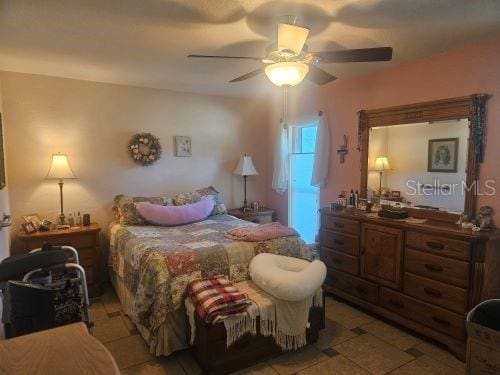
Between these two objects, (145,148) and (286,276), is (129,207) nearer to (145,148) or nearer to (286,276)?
(145,148)

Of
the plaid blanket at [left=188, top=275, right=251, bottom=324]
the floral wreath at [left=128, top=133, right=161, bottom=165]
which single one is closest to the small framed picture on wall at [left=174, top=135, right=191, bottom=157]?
the floral wreath at [left=128, top=133, right=161, bottom=165]

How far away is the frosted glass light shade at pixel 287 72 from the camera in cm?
208

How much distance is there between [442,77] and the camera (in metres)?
2.77

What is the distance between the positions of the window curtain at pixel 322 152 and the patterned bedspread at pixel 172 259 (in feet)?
3.96

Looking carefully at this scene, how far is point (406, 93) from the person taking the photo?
120 inches

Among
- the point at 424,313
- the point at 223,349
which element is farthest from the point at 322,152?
the point at 223,349

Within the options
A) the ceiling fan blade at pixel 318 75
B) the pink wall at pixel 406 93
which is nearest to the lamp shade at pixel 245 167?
the pink wall at pixel 406 93

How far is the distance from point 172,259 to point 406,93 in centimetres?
265

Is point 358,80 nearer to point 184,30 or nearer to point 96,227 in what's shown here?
point 184,30

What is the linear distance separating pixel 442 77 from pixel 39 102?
4034 millimetres

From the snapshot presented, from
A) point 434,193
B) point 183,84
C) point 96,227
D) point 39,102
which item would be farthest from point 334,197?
point 39,102

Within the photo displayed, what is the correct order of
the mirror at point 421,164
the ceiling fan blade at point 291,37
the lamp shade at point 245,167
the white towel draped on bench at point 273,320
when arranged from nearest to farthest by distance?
the ceiling fan blade at point 291,37 < the white towel draped on bench at point 273,320 < the mirror at point 421,164 < the lamp shade at point 245,167

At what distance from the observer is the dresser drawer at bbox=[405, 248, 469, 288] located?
2.32 meters

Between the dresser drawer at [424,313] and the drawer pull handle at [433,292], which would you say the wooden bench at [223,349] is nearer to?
the dresser drawer at [424,313]
